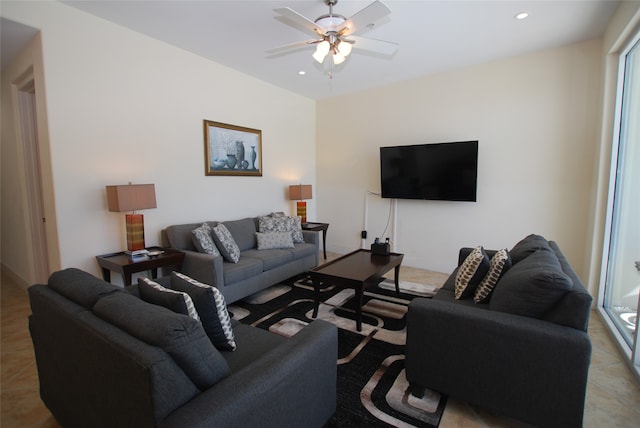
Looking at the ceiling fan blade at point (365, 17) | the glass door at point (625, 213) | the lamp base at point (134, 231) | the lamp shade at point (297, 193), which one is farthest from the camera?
the lamp shade at point (297, 193)

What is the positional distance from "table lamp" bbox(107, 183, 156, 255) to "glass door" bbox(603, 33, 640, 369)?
4160 millimetres

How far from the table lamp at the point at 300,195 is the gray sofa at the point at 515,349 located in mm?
3333

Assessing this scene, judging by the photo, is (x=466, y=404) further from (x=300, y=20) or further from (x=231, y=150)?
(x=231, y=150)

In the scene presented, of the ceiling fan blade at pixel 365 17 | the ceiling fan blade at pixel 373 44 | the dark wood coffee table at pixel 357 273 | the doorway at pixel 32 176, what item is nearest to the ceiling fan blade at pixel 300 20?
the ceiling fan blade at pixel 365 17

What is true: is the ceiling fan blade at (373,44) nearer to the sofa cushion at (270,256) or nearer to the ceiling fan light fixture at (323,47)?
the ceiling fan light fixture at (323,47)

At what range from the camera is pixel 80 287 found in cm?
142

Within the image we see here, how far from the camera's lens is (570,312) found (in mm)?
1480

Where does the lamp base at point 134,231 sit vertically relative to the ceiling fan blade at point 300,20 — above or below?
below

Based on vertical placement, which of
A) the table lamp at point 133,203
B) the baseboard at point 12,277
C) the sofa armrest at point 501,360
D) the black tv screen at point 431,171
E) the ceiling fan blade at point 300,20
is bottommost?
the baseboard at point 12,277

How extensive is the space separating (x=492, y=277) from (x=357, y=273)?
116cm

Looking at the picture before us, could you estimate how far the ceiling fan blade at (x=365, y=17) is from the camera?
1.95m

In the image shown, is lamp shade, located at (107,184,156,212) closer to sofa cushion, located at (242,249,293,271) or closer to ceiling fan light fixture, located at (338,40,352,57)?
sofa cushion, located at (242,249,293,271)

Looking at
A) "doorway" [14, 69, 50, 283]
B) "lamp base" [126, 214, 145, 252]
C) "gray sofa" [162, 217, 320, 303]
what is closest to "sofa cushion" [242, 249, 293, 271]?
"gray sofa" [162, 217, 320, 303]

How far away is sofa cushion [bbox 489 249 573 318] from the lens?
152cm
